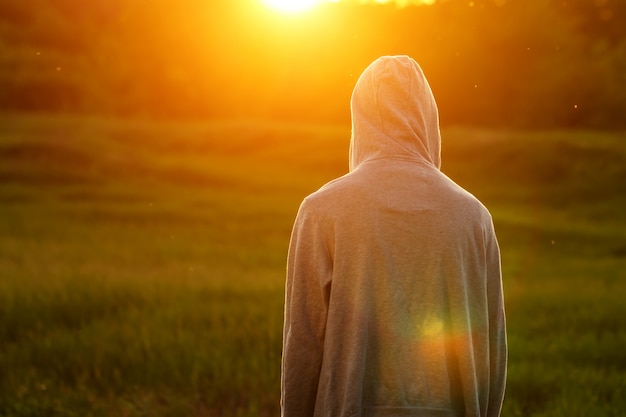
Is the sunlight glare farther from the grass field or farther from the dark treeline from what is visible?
the grass field

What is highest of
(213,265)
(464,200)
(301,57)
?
(301,57)

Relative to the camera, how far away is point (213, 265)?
377 inches

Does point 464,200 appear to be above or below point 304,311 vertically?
above

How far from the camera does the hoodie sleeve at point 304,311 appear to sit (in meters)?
2.19

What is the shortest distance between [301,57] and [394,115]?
22.2 m

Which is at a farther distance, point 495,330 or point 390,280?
point 495,330

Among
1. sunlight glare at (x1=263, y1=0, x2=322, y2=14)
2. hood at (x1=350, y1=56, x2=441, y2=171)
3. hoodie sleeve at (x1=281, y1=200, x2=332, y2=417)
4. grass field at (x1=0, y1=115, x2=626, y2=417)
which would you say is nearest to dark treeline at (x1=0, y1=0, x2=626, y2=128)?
sunlight glare at (x1=263, y1=0, x2=322, y2=14)

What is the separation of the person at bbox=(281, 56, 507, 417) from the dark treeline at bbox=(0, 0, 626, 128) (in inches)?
787

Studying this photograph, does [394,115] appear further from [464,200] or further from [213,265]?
[213,265]

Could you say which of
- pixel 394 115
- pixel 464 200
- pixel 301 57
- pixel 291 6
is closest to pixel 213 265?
pixel 394 115

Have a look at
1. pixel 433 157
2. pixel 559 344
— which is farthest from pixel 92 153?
pixel 433 157

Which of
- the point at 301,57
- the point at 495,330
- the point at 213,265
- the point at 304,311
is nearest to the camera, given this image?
the point at 304,311

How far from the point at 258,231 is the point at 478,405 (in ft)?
34.3

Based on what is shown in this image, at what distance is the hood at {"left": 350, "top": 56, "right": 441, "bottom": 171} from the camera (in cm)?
222
